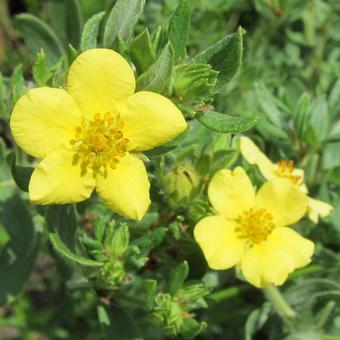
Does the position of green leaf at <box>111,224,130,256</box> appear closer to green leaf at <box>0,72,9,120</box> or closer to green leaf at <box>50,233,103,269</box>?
green leaf at <box>50,233,103,269</box>

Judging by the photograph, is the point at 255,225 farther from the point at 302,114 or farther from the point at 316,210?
the point at 302,114

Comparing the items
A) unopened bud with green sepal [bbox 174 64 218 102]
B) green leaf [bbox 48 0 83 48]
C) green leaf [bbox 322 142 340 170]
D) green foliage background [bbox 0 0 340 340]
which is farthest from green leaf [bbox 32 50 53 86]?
green leaf [bbox 322 142 340 170]

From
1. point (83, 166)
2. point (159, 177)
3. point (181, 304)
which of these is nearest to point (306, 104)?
point (159, 177)

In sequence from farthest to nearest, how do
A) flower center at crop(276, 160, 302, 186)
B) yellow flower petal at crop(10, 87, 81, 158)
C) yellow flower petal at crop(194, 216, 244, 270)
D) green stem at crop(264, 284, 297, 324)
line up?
green stem at crop(264, 284, 297, 324) < flower center at crop(276, 160, 302, 186) < yellow flower petal at crop(194, 216, 244, 270) < yellow flower petal at crop(10, 87, 81, 158)

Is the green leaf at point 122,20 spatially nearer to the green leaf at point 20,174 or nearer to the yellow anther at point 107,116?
the yellow anther at point 107,116

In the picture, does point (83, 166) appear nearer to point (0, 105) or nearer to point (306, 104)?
point (0, 105)

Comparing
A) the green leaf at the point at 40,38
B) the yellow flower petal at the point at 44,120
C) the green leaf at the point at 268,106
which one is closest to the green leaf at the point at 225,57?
the yellow flower petal at the point at 44,120

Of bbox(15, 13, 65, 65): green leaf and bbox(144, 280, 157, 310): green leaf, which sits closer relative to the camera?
bbox(144, 280, 157, 310): green leaf

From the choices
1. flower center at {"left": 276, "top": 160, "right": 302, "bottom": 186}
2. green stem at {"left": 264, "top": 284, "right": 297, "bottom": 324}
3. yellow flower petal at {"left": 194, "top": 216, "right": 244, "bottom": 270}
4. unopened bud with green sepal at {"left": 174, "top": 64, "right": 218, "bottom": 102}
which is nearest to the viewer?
unopened bud with green sepal at {"left": 174, "top": 64, "right": 218, "bottom": 102}
